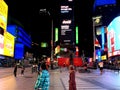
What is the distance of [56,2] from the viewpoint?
122250mm

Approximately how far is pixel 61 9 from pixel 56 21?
6.63 meters

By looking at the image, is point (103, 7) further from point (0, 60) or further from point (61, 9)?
point (0, 60)

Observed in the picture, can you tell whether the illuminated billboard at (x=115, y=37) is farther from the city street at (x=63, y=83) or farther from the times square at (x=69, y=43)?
the city street at (x=63, y=83)

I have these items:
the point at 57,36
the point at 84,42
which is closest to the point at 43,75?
the point at 57,36

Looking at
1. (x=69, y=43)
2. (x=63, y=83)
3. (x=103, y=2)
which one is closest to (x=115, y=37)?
(x=63, y=83)

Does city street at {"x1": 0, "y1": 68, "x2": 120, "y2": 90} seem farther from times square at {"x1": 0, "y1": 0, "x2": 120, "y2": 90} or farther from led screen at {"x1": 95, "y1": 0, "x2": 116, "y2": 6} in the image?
led screen at {"x1": 95, "y1": 0, "x2": 116, "y2": 6}

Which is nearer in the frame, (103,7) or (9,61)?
(9,61)

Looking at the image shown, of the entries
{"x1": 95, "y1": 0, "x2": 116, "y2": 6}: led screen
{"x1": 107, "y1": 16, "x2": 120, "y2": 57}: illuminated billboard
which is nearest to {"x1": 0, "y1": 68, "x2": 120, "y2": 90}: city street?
{"x1": 107, "y1": 16, "x2": 120, "y2": 57}: illuminated billboard

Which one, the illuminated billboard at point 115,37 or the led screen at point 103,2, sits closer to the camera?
the illuminated billboard at point 115,37

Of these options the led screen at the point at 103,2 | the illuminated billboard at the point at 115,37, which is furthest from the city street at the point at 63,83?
the led screen at the point at 103,2

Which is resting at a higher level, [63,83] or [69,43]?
[69,43]

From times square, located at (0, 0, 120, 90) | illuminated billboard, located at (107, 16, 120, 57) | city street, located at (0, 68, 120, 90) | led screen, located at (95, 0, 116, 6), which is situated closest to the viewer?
city street, located at (0, 68, 120, 90)

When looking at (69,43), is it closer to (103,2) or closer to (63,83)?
(103,2)

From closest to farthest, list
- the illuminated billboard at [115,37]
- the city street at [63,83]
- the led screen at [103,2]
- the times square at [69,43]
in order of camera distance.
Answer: the city street at [63,83] < the illuminated billboard at [115,37] < the times square at [69,43] < the led screen at [103,2]
